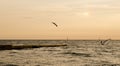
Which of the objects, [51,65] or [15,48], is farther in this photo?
[15,48]

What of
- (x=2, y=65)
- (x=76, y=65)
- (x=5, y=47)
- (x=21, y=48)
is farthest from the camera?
(x=21, y=48)

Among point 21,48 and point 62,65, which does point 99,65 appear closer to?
point 62,65

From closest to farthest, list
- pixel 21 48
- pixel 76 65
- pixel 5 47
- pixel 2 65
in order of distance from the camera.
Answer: pixel 2 65
pixel 76 65
pixel 5 47
pixel 21 48

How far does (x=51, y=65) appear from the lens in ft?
134

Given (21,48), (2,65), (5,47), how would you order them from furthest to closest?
(21,48), (5,47), (2,65)

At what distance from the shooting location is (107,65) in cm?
4306

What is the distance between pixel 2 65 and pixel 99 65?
1337cm

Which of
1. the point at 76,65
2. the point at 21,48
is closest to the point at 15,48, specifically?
the point at 21,48

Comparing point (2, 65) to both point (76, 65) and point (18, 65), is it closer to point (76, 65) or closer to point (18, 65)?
point (18, 65)

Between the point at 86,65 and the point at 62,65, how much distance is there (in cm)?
375

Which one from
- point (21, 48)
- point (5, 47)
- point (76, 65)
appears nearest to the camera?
point (76, 65)

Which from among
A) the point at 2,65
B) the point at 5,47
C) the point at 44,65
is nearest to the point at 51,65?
the point at 44,65

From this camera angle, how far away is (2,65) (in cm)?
3928

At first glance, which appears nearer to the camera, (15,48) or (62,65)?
(62,65)
